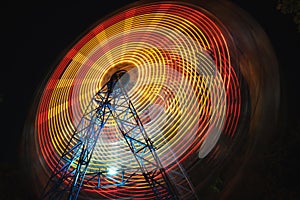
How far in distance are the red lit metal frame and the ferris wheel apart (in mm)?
25

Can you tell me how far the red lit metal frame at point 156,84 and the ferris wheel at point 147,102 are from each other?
0.08ft

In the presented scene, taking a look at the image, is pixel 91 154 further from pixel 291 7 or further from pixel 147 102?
pixel 291 7

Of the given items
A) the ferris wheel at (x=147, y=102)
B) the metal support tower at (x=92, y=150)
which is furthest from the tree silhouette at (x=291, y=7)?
the metal support tower at (x=92, y=150)

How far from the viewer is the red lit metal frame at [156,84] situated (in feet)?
26.8

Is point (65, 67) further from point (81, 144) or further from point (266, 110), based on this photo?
point (266, 110)

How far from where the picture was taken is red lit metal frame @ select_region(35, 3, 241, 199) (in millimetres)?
8164

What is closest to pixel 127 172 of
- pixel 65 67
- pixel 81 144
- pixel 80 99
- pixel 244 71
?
pixel 81 144

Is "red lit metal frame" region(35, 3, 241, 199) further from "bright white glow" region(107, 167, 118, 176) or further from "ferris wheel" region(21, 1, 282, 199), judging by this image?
"bright white glow" region(107, 167, 118, 176)

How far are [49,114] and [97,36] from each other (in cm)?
230

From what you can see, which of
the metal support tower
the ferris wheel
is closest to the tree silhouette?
the ferris wheel

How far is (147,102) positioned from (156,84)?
595 mm

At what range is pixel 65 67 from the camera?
864 cm

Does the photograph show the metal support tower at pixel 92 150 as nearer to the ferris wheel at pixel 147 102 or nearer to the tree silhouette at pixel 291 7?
the ferris wheel at pixel 147 102

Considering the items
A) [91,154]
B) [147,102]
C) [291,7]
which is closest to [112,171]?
[91,154]
